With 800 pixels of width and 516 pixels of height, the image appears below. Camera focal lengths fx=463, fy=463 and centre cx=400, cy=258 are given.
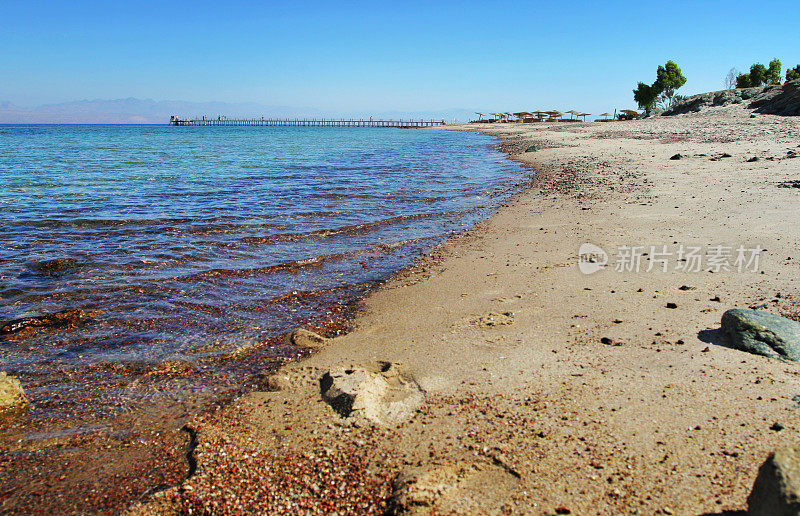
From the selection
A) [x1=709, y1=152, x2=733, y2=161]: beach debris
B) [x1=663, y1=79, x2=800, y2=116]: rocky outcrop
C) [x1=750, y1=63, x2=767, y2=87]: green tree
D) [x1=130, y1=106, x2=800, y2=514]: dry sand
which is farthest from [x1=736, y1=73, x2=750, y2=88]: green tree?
[x1=130, y1=106, x2=800, y2=514]: dry sand

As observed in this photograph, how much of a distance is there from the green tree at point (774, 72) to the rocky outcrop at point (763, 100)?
588 inches

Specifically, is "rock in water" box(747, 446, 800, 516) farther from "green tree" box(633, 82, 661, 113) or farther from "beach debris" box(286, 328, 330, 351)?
"green tree" box(633, 82, 661, 113)

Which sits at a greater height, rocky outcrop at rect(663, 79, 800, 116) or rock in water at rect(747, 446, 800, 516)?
rocky outcrop at rect(663, 79, 800, 116)

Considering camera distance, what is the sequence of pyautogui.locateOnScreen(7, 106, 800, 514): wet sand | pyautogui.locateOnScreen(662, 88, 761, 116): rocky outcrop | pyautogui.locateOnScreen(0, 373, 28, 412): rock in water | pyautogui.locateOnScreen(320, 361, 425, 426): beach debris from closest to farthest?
pyautogui.locateOnScreen(7, 106, 800, 514): wet sand < pyautogui.locateOnScreen(320, 361, 425, 426): beach debris < pyautogui.locateOnScreen(0, 373, 28, 412): rock in water < pyautogui.locateOnScreen(662, 88, 761, 116): rocky outcrop

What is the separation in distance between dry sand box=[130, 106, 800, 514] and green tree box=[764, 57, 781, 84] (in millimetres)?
67148

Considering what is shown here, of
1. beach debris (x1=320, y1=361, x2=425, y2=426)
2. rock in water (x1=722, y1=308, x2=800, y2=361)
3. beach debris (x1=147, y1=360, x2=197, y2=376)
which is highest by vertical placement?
rock in water (x1=722, y1=308, x2=800, y2=361)

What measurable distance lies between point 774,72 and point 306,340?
73663 mm

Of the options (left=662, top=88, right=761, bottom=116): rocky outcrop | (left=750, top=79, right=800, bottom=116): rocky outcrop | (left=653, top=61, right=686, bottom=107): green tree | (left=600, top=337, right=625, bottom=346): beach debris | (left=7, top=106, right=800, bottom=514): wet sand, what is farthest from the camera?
(left=653, top=61, right=686, bottom=107): green tree

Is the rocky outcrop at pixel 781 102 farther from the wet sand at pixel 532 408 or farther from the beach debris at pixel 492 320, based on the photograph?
the beach debris at pixel 492 320

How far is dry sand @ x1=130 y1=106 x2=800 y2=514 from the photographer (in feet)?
8.84

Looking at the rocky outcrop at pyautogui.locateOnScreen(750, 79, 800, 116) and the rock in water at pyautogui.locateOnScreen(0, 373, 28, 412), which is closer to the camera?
the rock in water at pyautogui.locateOnScreen(0, 373, 28, 412)

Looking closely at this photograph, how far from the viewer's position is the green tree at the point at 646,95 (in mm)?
70188

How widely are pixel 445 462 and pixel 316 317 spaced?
10.1 ft

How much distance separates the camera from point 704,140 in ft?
65.3
